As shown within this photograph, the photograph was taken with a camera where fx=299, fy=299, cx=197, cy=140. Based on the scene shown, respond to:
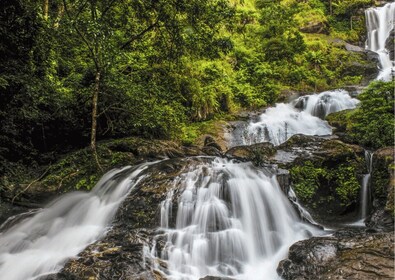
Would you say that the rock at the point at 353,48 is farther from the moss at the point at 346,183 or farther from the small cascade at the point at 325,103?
the moss at the point at 346,183

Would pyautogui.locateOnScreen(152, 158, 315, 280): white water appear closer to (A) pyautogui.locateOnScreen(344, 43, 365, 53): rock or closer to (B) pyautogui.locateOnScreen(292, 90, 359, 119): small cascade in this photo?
(B) pyautogui.locateOnScreen(292, 90, 359, 119): small cascade

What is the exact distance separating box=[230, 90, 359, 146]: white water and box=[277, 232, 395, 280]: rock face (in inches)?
309

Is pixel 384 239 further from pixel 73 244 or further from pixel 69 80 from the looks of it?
pixel 69 80

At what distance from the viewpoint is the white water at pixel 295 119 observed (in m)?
12.7

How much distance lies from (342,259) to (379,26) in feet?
85.4

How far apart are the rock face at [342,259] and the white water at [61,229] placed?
3329 millimetres

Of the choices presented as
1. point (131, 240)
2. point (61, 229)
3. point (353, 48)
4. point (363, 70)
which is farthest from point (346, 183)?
point (353, 48)

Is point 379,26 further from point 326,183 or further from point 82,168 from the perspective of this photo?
point 82,168

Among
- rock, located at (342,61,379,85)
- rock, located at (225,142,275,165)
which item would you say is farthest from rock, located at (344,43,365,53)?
rock, located at (225,142,275,165)

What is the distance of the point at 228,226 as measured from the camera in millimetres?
5531

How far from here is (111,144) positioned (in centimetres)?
867

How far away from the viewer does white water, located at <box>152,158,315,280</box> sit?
484 cm

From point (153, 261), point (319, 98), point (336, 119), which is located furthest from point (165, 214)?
point (319, 98)

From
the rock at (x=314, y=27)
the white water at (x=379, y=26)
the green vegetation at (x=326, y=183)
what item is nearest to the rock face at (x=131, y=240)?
the green vegetation at (x=326, y=183)
